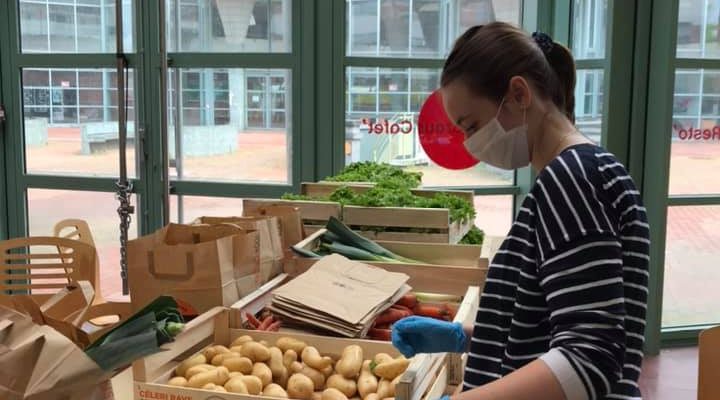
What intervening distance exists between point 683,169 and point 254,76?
2.77 metres

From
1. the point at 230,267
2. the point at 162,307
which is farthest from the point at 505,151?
the point at 230,267

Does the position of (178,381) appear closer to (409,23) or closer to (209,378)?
(209,378)

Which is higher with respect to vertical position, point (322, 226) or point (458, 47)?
point (458, 47)

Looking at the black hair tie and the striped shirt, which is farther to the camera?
the black hair tie

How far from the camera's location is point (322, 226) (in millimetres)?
2854

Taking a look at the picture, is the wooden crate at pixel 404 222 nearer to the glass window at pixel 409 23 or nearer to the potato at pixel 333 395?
the potato at pixel 333 395

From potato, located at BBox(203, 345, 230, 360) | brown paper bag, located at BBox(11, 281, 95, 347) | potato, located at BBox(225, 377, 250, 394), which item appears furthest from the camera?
potato, located at BBox(203, 345, 230, 360)

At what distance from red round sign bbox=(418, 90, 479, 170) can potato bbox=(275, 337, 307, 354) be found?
317 centimetres

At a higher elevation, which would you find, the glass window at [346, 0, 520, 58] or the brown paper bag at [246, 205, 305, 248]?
the glass window at [346, 0, 520, 58]

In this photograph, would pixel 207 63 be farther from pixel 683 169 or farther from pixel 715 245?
pixel 715 245

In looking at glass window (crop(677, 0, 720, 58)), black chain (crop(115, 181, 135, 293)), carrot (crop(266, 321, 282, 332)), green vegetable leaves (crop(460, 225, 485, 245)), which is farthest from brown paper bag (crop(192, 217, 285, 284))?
glass window (crop(677, 0, 720, 58))

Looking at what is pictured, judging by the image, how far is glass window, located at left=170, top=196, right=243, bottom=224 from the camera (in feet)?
16.4

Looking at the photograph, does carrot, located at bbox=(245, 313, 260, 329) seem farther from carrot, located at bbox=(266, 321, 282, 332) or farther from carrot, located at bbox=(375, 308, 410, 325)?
carrot, located at bbox=(375, 308, 410, 325)

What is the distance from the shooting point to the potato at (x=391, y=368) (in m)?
1.68
